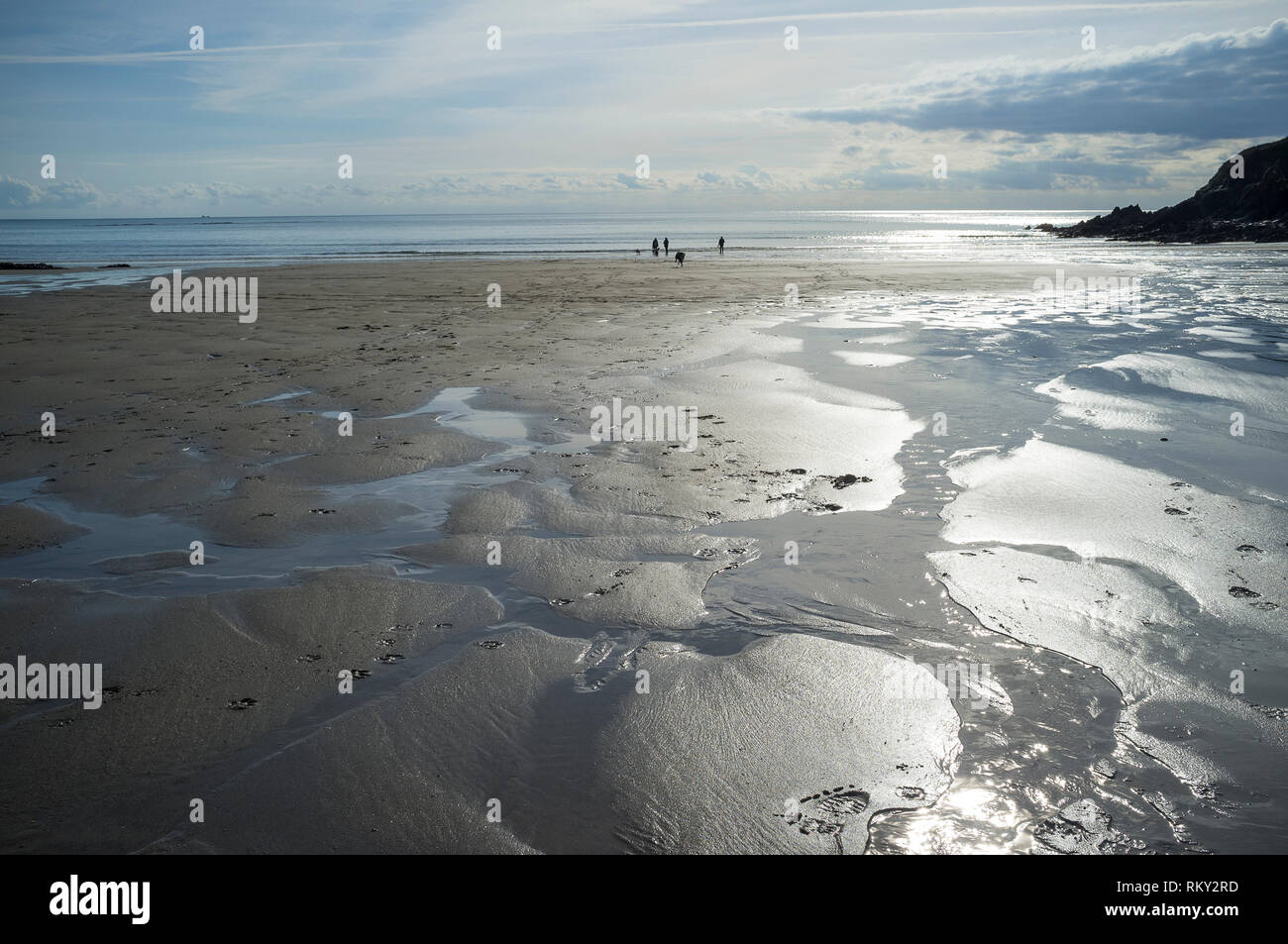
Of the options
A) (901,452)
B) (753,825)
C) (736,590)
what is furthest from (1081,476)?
(753,825)

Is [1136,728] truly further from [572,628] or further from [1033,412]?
[1033,412]

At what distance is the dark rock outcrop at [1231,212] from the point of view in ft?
205

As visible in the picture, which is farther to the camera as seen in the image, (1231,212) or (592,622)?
(1231,212)

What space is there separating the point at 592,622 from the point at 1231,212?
84050 mm

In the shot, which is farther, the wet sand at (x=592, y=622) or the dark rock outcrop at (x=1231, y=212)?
the dark rock outcrop at (x=1231, y=212)

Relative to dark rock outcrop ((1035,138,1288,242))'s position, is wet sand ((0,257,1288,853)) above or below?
below

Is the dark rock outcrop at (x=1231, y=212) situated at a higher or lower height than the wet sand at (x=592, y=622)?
higher

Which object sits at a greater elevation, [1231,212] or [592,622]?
[1231,212]

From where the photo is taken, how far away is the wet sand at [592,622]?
3822 mm

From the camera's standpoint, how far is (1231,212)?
226 ft

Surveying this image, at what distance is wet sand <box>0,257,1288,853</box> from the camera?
382 cm

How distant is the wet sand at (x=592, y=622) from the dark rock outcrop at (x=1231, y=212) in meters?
63.3

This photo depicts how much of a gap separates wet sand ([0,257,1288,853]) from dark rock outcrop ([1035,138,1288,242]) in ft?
208

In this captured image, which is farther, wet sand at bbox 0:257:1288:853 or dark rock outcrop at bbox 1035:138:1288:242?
dark rock outcrop at bbox 1035:138:1288:242
